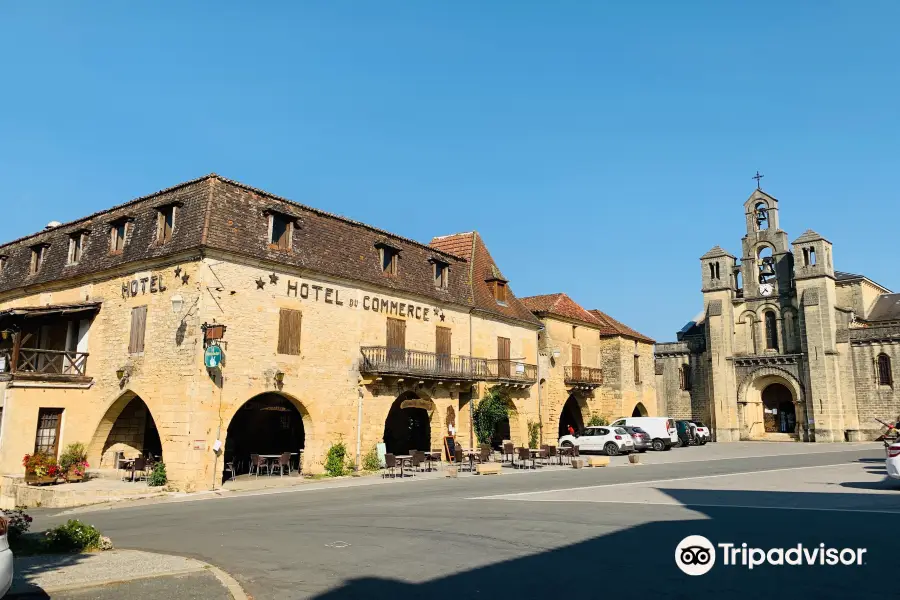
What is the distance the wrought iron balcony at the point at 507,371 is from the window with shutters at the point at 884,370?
25.2m

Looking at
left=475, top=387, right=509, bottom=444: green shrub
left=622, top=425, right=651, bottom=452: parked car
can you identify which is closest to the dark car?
left=622, top=425, right=651, bottom=452: parked car

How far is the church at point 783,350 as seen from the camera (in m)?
42.5

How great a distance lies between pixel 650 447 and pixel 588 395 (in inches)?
214

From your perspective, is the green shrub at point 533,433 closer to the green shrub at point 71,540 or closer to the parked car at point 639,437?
the parked car at point 639,437

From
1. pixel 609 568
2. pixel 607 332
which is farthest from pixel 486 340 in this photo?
pixel 609 568

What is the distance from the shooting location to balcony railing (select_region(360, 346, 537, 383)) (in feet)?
80.1

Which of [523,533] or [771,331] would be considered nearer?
[523,533]

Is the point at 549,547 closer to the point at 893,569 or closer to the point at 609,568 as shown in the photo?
the point at 609,568

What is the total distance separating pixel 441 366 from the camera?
2744 centimetres

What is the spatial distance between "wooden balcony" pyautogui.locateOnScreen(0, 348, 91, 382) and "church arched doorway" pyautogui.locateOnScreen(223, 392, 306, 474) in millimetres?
5493

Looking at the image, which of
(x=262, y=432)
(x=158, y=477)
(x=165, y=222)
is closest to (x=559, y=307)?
(x=262, y=432)

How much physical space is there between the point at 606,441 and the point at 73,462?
71.9 feet

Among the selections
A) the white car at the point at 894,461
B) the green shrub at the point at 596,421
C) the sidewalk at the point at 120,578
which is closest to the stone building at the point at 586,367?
the green shrub at the point at 596,421

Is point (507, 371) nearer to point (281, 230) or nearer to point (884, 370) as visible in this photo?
point (281, 230)
